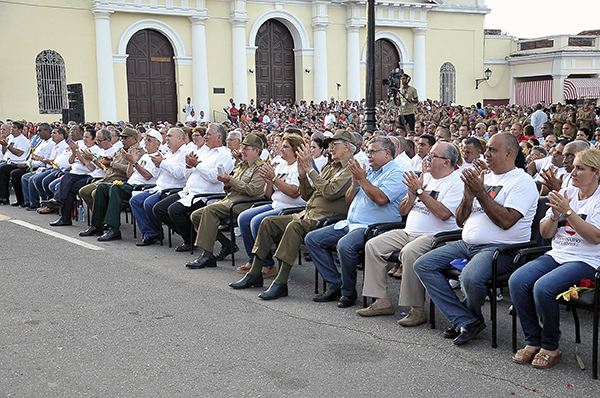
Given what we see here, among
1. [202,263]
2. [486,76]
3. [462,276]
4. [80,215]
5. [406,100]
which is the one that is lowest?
[202,263]

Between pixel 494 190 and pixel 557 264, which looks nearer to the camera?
pixel 557 264

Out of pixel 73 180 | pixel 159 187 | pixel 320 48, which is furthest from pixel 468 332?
pixel 320 48

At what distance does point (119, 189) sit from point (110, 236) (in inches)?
29.2

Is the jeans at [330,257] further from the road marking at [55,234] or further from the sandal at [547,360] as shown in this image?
the road marking at [55,234]

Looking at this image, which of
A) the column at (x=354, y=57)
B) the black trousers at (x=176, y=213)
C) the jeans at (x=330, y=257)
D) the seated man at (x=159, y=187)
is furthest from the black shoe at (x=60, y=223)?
the column at (x=354, y=57)

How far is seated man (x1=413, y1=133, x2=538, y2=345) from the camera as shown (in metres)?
4.90

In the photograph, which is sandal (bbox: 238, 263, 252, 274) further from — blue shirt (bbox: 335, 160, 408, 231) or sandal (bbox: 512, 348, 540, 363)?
sandal (bbox: 512, 348, 540, 363)

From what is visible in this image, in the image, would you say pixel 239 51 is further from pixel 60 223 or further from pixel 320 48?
pixel 60 223

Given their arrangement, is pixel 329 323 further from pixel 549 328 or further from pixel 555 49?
pixel 555 49

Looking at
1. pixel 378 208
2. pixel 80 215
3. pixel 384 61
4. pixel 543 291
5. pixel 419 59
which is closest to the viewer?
pixel 543 291

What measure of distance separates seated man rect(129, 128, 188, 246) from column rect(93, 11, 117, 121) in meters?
21.0

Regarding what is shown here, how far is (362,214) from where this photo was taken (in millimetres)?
6238

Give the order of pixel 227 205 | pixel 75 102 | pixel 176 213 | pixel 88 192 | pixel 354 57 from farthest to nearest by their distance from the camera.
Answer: pixel 354 57, pixel 75 102, pixel 88 192, pixel 176 213, pixel 227 205

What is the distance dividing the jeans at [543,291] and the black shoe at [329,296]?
201 cm
